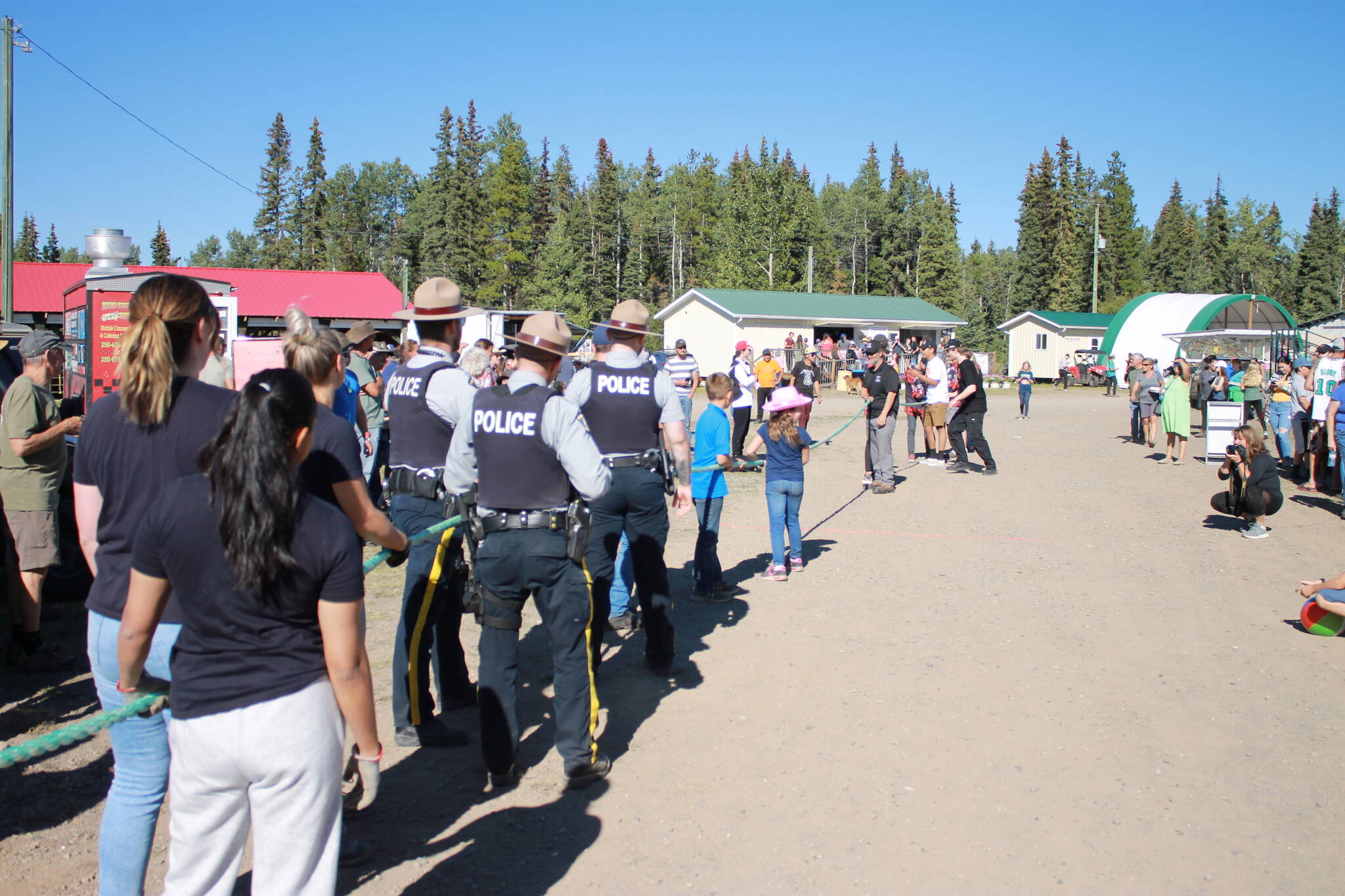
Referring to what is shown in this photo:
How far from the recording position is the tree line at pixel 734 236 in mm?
71125

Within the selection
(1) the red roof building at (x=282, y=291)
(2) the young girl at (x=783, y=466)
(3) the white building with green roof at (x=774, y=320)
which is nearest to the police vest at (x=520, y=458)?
(2) the young girl at (x=783, y=466)

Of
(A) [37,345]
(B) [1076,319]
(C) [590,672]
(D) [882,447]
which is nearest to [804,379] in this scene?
(D) [882,447]

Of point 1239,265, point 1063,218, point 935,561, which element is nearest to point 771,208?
point 1063,218

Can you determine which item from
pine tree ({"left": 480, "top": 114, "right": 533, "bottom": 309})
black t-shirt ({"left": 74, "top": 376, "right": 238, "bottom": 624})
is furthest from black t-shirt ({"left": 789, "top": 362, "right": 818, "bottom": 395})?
pine tree ({"left": 480, "top": 114, "right": 533, "bottom": 309})

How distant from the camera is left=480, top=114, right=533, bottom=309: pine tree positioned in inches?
2709

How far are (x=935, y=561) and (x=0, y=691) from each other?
7342 mm

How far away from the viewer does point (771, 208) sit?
236 feet

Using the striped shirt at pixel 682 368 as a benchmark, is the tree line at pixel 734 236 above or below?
above

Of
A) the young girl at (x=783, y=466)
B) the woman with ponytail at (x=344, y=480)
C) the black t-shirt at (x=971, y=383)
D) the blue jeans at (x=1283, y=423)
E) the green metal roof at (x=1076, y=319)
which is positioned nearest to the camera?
the woman with ponytail at (x=344, y=480)

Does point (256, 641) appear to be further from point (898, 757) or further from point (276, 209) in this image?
point (276, 209)

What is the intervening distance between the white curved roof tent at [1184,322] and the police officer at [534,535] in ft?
134

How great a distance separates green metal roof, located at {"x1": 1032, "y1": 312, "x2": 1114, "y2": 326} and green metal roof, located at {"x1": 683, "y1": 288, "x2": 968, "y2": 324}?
194 inches

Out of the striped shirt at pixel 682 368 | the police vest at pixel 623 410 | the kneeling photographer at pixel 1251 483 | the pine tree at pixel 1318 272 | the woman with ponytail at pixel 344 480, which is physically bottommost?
the kneeling photographer at pixel 1251 483

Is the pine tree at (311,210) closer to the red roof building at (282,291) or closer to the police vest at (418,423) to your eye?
the red roof building at (282,291)
